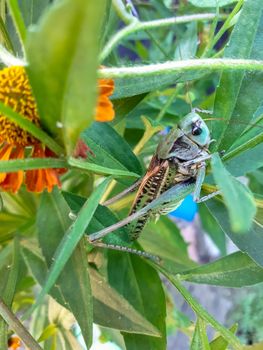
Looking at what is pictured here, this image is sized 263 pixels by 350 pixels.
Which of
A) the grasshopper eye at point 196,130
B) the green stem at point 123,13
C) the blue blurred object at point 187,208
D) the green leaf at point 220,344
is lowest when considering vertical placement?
the green leaf at point 220,344

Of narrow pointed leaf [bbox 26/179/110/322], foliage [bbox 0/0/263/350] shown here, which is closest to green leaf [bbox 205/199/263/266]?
foliage [bbox 0/0/263/350]

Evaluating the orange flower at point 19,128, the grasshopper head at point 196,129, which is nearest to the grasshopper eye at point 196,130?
the grasshopper head at point 196,129

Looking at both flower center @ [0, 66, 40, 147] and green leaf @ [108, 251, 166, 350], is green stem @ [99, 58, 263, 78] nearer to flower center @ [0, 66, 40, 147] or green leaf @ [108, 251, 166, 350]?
flower center @ [0, 66, 40, 147]

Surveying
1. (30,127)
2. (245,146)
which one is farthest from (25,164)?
(245,146)

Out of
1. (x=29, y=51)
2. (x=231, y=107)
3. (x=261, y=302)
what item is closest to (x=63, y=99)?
(x=29, y=51)

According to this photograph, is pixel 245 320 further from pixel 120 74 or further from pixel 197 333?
pixel 120 74

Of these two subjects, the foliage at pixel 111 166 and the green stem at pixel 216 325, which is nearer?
the foliage at pixel 111 166

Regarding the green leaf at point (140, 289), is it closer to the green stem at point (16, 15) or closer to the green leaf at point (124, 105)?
the green leaf at point (124, 105)
